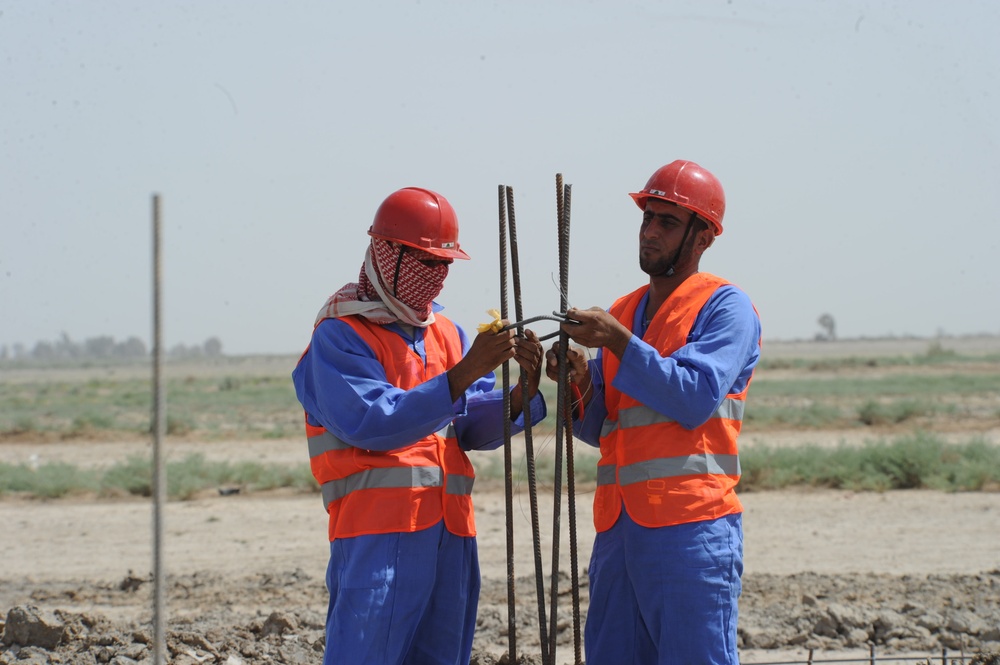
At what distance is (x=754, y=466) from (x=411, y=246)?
11.3m

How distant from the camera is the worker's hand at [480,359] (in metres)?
3.91

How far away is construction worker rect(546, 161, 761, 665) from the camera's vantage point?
3873mm

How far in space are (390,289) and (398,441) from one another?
62 cm

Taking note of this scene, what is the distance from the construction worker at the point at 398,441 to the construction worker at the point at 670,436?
0.42m

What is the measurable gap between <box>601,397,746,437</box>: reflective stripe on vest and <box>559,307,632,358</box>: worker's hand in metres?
0.30

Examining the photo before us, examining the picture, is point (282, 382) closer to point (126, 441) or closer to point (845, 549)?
point (126, 441)

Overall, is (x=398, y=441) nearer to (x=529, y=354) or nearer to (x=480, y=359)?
(x=480, y=359)

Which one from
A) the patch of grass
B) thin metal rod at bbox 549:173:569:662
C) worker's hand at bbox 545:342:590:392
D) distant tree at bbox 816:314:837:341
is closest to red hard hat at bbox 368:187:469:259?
thin metal rod at bbox 549:173:569:662

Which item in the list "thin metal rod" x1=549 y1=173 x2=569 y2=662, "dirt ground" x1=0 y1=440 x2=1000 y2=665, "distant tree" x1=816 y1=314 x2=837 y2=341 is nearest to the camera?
"thin metal rod" x1=549 y1=173 x2=569 y2=662

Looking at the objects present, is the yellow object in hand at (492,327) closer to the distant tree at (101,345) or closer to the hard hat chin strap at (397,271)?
the hard hat chin strap at (397,271)

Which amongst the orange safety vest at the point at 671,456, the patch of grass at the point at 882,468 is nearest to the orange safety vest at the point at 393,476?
the orange safety vest at the point at 671,456

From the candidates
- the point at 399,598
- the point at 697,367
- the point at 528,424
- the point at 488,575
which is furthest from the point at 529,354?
the point at 488,575

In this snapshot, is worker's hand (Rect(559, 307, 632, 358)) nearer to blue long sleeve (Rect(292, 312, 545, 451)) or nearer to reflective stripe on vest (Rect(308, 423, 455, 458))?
blue long sleeve (Rect(292, 312, 545, 451))

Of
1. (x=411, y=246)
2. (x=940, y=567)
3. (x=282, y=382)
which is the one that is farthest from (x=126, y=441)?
(x=282, y=382)
